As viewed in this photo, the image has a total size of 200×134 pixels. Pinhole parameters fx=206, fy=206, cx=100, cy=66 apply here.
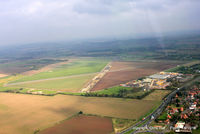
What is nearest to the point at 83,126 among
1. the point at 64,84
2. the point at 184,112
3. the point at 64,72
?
the point at 184,112

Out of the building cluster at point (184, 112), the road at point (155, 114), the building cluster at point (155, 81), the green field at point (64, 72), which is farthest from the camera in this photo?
the green field at point (64, 72)

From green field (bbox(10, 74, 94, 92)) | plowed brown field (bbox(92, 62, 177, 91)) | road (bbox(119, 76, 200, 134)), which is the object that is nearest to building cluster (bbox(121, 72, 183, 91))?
plowed brown field (bbox(92, 62, 177, 91))

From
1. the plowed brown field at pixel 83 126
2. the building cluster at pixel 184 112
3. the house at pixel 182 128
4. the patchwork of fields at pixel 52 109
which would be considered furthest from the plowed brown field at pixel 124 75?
the house at pixel 182 128

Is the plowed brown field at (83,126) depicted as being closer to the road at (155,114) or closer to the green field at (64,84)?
the road at (155,114)

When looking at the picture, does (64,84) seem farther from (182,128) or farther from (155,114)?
(182,128)

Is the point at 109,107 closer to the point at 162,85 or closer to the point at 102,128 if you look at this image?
the point at 102,128

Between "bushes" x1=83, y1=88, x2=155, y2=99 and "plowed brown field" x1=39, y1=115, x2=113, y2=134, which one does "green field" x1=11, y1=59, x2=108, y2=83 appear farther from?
"plowed brown field" x1=39, y1=115, x2=113, y2=134

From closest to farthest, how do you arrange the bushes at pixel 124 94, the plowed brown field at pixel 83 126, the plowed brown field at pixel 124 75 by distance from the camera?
the plowed brown field at pixel 83 126
the bushes at pixel 124 94
the plowed brown field at pixel 124 75
